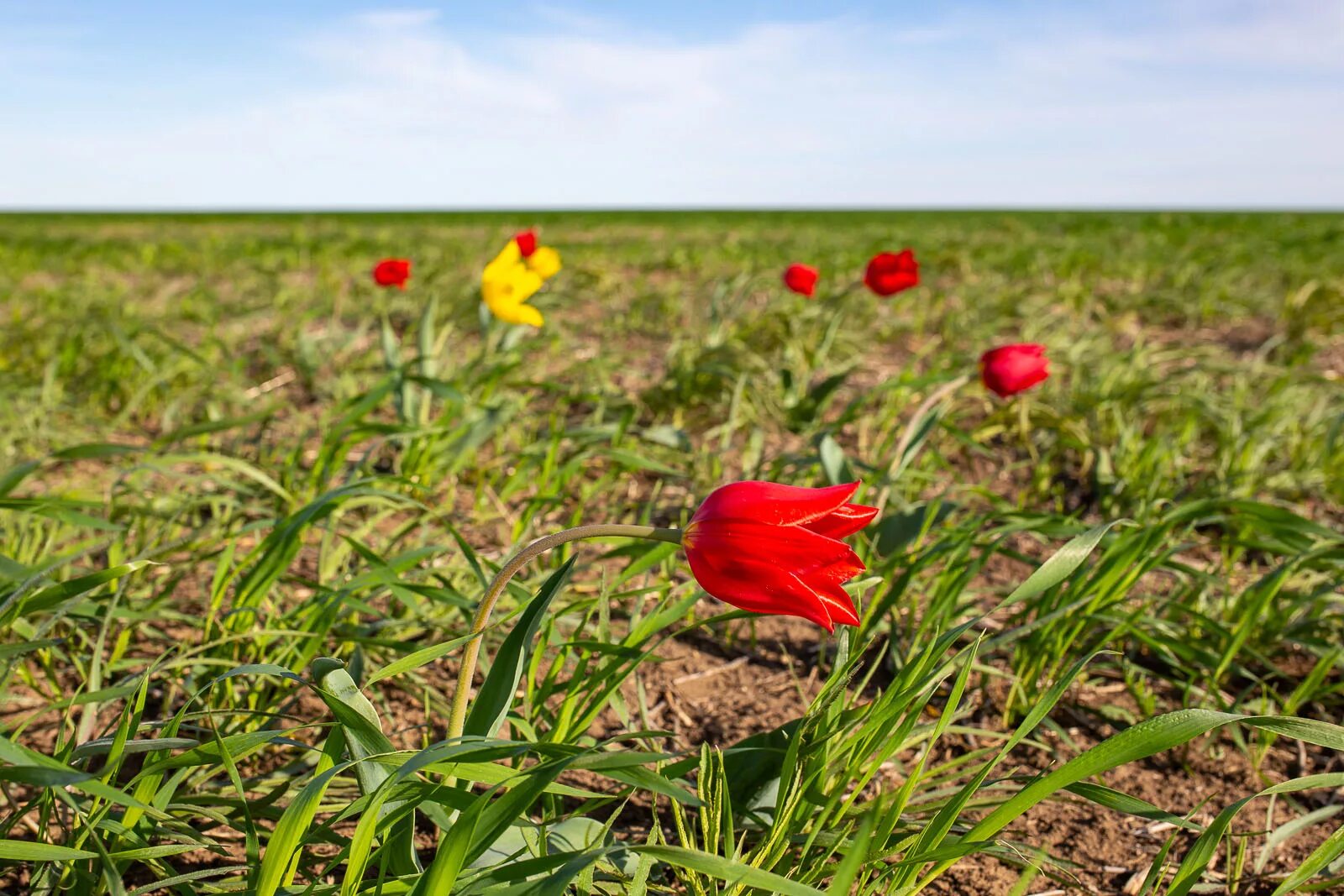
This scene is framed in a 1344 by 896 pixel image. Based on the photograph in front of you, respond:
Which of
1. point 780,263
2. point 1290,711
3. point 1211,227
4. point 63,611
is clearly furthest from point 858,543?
point 1211,227

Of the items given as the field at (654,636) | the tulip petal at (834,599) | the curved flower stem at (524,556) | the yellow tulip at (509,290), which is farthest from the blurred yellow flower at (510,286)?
the tulip petal at (834,599)

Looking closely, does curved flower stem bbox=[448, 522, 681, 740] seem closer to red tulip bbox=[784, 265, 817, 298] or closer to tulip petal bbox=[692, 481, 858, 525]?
tulip petal bbox=[692, 481, 858, 525]

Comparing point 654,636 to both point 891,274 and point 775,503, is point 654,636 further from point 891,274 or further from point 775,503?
point 891,274

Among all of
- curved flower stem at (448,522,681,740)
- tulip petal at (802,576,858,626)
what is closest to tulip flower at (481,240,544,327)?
curved flower stem at (448,522,681,740)

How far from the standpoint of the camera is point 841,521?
0.86 metres

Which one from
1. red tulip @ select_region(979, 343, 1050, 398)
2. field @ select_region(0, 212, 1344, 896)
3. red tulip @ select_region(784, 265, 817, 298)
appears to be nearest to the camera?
field @ select_region(0, 212, 1344, 896)

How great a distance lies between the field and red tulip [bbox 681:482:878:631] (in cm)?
15

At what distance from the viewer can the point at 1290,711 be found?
1.42 m

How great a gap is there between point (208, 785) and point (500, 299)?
1.37 m

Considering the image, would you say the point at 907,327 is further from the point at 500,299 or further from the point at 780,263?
the point at 780,263

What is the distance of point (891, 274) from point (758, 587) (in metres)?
2.15

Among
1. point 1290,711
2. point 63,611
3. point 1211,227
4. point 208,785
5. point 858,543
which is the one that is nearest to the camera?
point 63,611

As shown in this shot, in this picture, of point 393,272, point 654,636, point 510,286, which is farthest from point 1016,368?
point 393,272

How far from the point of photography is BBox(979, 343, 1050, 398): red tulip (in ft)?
6.31
